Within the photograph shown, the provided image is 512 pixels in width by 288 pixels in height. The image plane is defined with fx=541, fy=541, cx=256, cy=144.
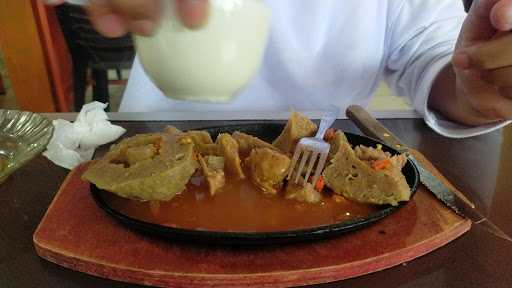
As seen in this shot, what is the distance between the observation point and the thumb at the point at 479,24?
2.52 feet

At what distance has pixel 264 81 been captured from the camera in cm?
116

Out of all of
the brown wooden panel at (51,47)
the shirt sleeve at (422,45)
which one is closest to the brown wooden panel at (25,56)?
the brown wooden panel at (51,47)

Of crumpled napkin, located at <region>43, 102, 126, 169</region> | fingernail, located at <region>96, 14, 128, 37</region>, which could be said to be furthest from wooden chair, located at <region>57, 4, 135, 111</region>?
fingernail, located at <region>96, 14, 128, 37</region>

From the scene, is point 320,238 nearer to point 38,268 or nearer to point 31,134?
point 38,268

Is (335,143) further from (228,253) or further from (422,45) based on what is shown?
(422,45)

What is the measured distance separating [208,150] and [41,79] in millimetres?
1248

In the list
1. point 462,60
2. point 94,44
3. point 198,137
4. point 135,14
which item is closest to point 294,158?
point 198,137

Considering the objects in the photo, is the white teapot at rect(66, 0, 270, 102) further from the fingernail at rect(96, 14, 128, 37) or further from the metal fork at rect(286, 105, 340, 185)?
the metal fork at rect(286, 105, 340, 185)

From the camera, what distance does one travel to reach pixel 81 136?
2.95 ft

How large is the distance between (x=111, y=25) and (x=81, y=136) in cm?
53

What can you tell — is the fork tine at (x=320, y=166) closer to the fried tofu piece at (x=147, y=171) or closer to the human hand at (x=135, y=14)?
the fried tofu piece at (x=147, y=171)

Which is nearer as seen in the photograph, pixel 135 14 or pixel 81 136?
pixel 135 14

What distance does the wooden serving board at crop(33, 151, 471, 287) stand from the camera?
57cm

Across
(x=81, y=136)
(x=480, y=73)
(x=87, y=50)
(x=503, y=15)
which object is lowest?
(x=87, y=50)
